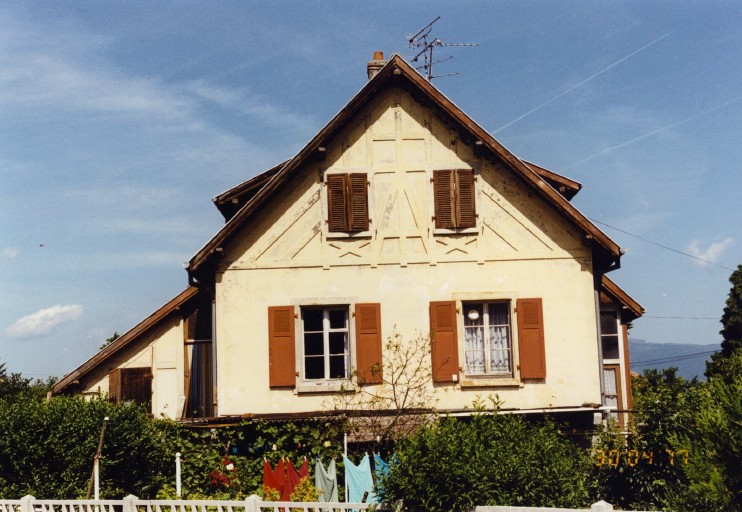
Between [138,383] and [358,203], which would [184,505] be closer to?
[358,203]

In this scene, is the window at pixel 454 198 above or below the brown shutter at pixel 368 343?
above

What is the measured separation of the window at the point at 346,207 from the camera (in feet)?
59.4

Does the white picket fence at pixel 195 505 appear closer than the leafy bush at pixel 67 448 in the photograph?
Yes

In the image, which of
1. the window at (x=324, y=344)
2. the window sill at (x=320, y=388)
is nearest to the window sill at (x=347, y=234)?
the window at (x=324, y=344)

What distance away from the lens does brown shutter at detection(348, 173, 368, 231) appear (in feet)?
59.4

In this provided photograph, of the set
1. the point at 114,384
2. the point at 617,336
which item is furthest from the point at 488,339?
the point at 114,384

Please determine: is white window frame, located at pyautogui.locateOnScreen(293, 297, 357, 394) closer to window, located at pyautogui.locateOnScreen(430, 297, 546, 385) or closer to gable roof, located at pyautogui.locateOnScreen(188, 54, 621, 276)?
window, located at pyautogui.locateOnScreen(430, 297, 546, 385)

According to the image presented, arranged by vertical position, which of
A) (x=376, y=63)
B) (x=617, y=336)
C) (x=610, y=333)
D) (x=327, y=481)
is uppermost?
(x=376, y=63)

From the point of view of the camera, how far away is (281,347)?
17672 mm

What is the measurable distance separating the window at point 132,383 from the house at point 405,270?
13.3ft

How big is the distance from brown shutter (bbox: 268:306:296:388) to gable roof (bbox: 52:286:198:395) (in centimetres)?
377

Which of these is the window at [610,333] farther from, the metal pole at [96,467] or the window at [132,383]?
the metal pole at [96,467]

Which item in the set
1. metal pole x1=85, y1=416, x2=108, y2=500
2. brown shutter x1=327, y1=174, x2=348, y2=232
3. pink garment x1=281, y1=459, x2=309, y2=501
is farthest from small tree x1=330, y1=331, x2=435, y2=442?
metal pole x1=85, y1=416, x2=108, y2=500

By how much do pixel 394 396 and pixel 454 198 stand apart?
13.9 feet
